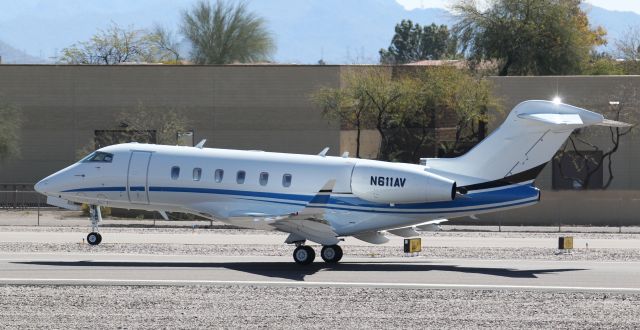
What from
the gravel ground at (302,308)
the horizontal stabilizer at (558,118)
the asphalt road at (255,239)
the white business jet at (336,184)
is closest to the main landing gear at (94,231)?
the white business jet at (336,184)

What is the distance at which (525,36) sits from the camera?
69.7 m

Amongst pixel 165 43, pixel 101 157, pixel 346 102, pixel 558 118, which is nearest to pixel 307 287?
pixel 558 118

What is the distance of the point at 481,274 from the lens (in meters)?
26.0

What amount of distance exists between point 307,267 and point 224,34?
65.3 metres

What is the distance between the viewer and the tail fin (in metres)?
27.2

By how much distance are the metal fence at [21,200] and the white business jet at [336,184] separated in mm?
26424

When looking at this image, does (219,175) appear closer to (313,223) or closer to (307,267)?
(313,223)

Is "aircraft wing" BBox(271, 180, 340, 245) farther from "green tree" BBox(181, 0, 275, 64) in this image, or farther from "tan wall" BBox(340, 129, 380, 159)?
"green tree" BBox(181, 0, 275, 64)

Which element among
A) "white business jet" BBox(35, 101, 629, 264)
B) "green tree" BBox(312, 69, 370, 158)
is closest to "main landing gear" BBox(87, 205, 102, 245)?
"white business jet" BBox(35, 101, 629, 264)

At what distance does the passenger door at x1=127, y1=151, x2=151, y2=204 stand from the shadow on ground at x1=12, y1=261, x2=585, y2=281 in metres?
2.41

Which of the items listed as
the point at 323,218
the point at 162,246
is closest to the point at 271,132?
the point at 162,246

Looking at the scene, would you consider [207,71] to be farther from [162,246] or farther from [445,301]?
[445,301]

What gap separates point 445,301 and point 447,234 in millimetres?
19757

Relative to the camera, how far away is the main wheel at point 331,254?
2797 cm
